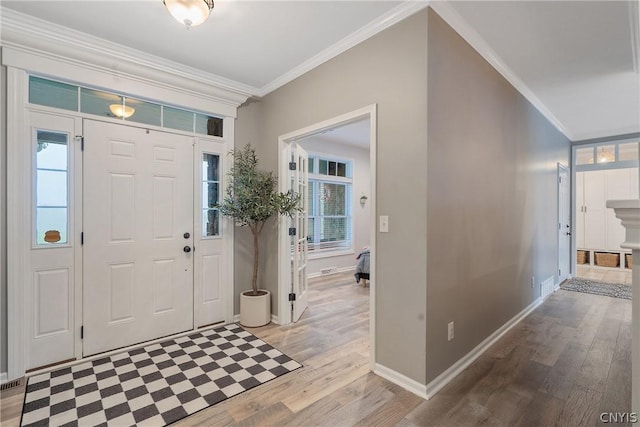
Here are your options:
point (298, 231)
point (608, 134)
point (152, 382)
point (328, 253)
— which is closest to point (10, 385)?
point (152, 382)

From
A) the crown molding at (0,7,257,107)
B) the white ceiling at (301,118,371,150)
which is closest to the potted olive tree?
the crown molding at (0,7,257,107)

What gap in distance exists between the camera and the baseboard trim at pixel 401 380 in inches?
83.6

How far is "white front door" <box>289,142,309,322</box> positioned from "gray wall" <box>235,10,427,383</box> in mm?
994

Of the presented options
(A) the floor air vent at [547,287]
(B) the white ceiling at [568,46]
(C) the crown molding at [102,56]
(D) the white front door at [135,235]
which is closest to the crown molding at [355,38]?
(B) the white ceiling at [568,46]

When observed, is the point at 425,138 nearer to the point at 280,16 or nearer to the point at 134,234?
the point at 280,16

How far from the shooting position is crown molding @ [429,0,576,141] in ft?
7.17

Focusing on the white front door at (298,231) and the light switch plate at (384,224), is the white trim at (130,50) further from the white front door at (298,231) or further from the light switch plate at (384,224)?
the light switch plate at (384,224)

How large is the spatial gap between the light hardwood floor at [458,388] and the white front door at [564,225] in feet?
6.72

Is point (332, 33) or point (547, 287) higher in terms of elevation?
point (332, 33)

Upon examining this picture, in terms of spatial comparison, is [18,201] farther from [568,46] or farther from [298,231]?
[568,46]

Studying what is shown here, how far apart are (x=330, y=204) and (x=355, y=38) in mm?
4182

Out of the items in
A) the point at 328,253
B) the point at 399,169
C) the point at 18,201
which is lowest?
the point at 328,253

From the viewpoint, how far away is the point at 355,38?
2.55 m

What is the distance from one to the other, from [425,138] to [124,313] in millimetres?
3023
